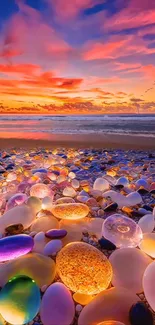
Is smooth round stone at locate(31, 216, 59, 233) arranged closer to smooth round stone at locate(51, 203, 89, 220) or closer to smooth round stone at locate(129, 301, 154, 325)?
smooth round stone at locate(51, 203, 89, 220)

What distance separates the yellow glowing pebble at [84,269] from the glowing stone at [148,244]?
1.16ft

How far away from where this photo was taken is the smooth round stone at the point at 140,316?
963mm

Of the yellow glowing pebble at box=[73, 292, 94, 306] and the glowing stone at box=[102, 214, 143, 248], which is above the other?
the glowing stone at box=[102, 214, 143, 248]

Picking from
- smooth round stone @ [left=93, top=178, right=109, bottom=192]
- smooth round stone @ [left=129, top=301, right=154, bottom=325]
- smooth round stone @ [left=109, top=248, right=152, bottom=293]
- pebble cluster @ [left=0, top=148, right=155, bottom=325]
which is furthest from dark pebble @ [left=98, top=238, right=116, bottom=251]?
smooth round stone @ [left=93, top=178, right=109, bottom=192]

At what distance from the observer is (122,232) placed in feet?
4.95

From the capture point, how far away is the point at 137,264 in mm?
1257

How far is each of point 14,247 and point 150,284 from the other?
2.55 ft

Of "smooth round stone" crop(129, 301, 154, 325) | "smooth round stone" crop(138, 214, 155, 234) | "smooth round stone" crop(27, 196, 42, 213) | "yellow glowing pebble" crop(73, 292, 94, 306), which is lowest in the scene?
"yellow glowing pebble" crop(73, 292, 94, 306)

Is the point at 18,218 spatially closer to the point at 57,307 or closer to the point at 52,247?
the point at 52,247

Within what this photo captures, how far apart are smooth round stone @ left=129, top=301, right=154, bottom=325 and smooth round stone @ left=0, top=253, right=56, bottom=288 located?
1.47ft

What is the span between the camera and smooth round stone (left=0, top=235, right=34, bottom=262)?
4.23 ft

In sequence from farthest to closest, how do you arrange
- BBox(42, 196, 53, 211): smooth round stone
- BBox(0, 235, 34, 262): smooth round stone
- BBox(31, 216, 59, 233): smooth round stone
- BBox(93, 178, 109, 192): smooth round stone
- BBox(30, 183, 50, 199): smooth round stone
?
BBox(93, 178, 109, 192): smooth round stone
BBox(30, 183, 50, 199): smooth round stone
BBox(42, 196, 53, 211): smooth round stone
BBox(31, 216, 59, 233): smooth round stone
BBox(0, 235, 34, 262): smooth round stone


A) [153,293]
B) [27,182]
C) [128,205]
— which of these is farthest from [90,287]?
[27,182]

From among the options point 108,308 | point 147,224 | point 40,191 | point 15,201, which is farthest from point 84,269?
point 40,191
